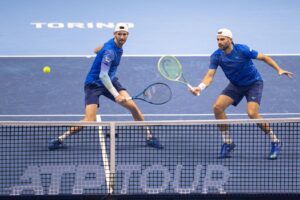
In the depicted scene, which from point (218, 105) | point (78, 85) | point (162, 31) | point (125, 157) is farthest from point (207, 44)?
point (125, 157)

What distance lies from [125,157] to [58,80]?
486 cm

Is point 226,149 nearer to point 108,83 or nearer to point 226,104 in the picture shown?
point 226,104

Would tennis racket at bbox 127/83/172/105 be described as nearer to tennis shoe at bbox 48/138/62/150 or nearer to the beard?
the beard

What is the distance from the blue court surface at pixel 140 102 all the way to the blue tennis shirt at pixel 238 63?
683mm

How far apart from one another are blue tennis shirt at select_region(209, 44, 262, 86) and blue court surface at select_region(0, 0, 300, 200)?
0.68m

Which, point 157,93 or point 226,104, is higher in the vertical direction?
point 157,93

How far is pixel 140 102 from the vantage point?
39.0 ft

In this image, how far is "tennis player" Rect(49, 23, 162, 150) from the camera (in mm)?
9414

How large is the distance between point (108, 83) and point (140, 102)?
2.51 meters

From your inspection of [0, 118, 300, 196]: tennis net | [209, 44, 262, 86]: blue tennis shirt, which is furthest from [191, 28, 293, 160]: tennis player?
[0, 118, 300, 196]: tennis net

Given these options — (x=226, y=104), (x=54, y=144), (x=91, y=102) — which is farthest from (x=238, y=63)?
(x=54, y=144)

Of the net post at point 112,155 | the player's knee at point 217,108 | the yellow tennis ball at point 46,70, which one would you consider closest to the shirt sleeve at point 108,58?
the player's knee at point 217,108

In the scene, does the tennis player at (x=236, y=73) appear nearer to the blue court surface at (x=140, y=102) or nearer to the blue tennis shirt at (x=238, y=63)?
the blue tennis shirt at (x=238, y=63)

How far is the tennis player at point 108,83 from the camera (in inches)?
371
